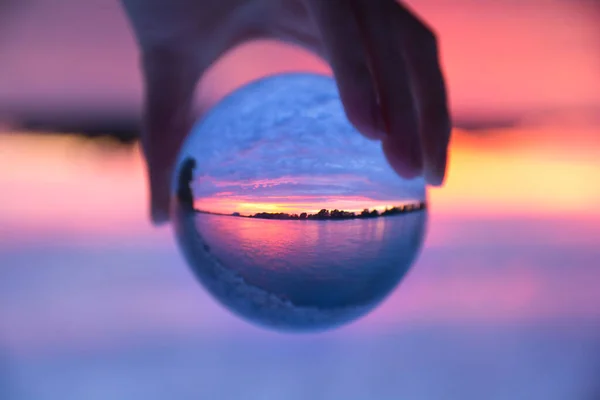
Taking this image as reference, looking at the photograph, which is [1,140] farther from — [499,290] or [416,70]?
[499,290]

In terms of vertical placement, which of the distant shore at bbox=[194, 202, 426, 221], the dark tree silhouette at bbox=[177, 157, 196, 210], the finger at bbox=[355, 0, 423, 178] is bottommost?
the distant shore at bbox=[194, 202, 426, 221]

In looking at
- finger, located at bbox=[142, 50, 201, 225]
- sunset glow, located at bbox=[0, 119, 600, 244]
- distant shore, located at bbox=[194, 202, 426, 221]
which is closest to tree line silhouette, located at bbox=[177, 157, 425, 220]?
distant shore, located at bbox=[194, 202, 426, 221]

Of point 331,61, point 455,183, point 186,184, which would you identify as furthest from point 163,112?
point 455,183

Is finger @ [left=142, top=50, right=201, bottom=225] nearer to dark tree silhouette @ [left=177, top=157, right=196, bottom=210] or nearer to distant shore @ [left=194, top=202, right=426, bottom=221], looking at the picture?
dark tree silhouette @ [left=177, top=157, right=196, bottom=210]

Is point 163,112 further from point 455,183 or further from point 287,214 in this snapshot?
point 455,183

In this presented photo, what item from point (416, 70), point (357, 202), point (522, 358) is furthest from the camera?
point (522, 358)

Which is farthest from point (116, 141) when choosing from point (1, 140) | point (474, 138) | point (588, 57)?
point (588, 57)

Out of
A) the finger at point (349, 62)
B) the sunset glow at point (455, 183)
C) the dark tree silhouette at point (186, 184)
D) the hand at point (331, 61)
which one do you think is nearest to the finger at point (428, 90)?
the hand at point (331, 61)

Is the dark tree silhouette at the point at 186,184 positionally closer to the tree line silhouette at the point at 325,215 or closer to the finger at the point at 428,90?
the tree line silhouette at the point at 325,215
